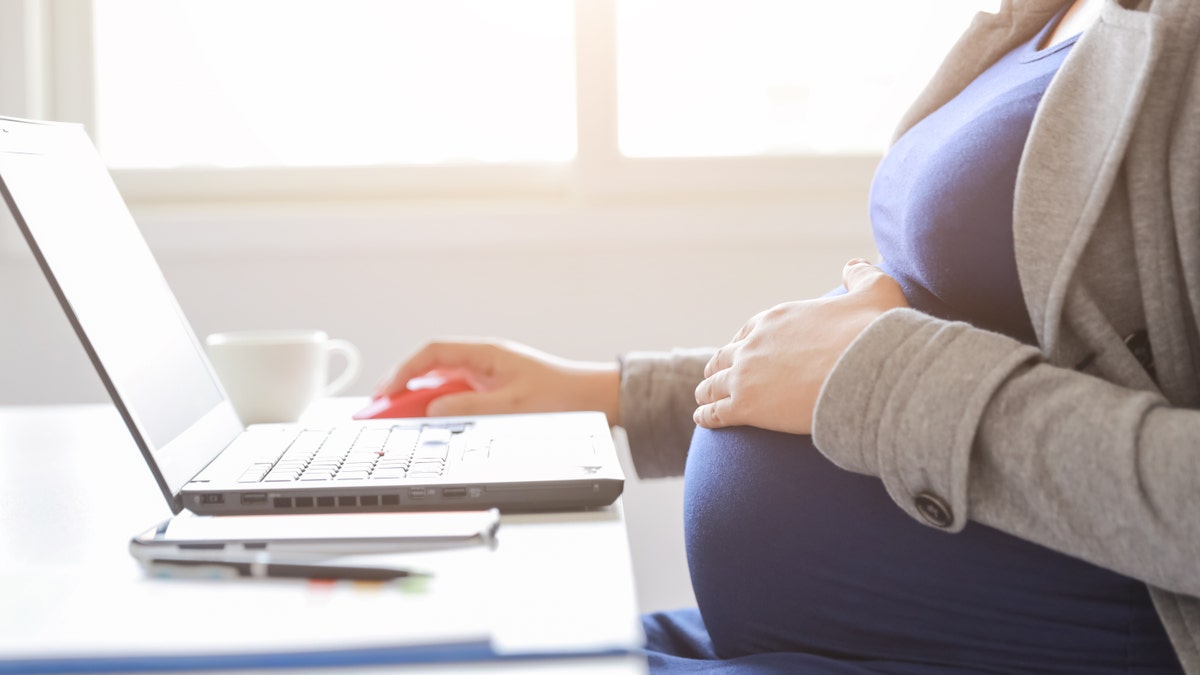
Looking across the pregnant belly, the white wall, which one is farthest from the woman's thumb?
the white wall

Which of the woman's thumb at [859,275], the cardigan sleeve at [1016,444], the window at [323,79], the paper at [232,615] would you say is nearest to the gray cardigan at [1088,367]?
the cardigan sleeve at [1016,444]

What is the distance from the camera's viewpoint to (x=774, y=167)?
150 centimetres

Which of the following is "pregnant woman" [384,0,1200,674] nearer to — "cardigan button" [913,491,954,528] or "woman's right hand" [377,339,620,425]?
"cardigan button" [913,491,954,528]

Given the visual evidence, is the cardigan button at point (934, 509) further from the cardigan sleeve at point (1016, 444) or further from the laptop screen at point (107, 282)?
the laptop screen at point (107, 282)

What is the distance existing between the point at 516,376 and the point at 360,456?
33 centimetres

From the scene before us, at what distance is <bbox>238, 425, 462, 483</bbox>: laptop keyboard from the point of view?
0.62m

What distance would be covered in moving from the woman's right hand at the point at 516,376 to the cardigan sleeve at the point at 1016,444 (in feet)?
1.42

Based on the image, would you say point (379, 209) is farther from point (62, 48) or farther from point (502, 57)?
point (62, 48)

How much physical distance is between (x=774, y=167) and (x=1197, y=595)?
1.06 m

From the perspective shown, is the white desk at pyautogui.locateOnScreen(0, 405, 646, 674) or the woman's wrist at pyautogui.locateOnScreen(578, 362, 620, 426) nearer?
the white desk at pyautogui.locateOnScreen(0, 405, 646, 674)

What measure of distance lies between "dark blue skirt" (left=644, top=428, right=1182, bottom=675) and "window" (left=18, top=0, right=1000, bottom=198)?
88 cm

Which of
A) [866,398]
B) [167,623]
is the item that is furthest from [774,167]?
[167,623]

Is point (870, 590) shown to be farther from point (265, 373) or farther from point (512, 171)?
point (512, 171)

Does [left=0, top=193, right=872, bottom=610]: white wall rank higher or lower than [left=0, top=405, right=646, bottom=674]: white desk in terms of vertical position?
higher
